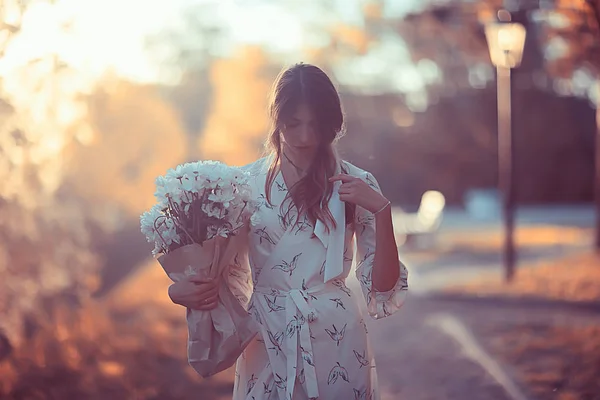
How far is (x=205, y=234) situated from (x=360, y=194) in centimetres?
51

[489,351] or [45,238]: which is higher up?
[45,238]

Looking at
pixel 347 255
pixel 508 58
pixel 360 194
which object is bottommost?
pixel 347 255

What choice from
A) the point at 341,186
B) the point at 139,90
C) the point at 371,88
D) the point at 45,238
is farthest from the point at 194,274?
the point at 371,88

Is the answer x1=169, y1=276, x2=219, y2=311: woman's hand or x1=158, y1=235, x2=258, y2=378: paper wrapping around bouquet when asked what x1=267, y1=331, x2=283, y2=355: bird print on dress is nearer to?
x1=158, y1=235, x2=258, y2=378: paper wrapping around bouquet

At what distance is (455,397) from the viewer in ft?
20.7

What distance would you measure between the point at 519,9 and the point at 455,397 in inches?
324

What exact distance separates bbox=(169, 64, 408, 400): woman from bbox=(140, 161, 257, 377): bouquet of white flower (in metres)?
0.07

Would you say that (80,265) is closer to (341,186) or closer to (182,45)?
(341,186)

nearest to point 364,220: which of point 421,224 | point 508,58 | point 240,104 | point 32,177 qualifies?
point 32,177

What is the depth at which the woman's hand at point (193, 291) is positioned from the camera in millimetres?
2629

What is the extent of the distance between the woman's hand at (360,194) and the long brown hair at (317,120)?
0.10 m

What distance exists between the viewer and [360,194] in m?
2.68

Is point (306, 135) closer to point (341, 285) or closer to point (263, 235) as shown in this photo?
point (263, 235)

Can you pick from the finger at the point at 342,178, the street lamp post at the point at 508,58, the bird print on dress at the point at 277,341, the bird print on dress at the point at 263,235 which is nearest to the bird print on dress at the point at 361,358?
the bird print on dress at the point at 277,341
